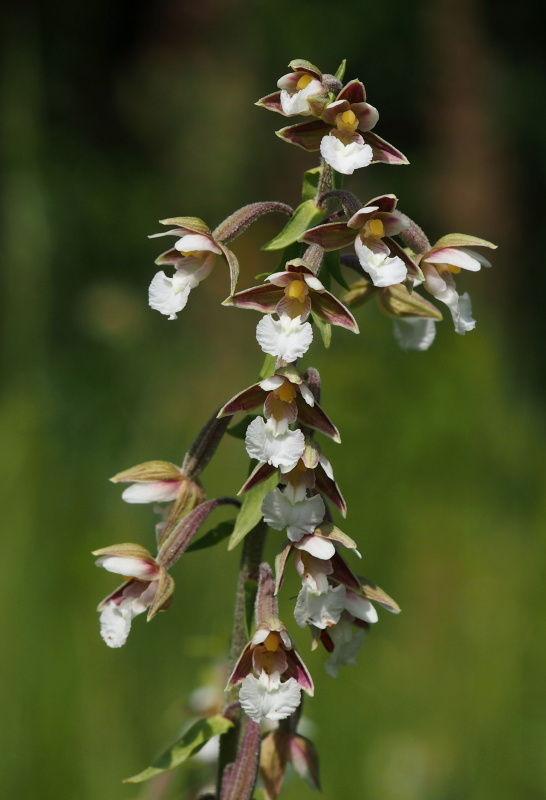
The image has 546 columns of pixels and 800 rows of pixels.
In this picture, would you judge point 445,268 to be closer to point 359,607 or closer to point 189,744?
point 359,607

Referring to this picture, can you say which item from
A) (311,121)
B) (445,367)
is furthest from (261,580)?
(445,367)

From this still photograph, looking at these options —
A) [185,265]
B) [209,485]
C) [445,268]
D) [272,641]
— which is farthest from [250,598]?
[209,485]

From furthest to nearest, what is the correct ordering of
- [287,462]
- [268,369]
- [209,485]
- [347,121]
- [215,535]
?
[209,485] → [215,535] → [268,369] → [347,121] → [287,462]

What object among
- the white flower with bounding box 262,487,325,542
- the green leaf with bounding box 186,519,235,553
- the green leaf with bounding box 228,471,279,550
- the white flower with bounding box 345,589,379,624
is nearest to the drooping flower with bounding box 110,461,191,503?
the green leaf with bounding box 186,519,235,553

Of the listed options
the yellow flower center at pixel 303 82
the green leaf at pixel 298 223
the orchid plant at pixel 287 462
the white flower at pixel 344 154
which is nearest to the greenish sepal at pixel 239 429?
the orchid plant at pixel 287 462

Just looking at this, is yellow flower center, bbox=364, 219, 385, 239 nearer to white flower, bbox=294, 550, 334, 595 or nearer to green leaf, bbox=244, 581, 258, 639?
white flower, bbox=294, 550, 334, 595

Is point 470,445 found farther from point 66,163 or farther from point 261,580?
point 66,163
